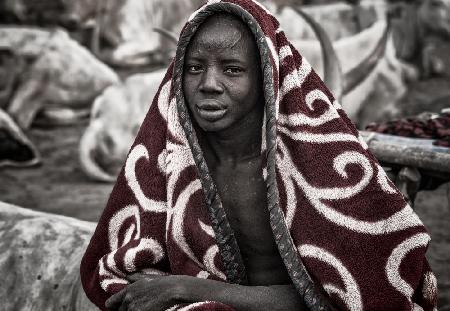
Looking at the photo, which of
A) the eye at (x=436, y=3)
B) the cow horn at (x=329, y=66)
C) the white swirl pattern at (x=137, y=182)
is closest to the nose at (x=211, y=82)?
the white swirl pattern at (x=137, y=182)

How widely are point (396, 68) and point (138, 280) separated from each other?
20.9 feet

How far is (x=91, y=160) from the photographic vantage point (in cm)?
595

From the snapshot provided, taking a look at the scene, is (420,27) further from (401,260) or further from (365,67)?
(401,260)

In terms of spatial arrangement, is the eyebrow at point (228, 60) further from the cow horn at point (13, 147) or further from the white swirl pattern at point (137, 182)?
the cow horn at point (13, 147)

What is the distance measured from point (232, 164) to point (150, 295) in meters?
0.46

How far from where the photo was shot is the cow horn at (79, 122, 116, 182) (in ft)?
19.4

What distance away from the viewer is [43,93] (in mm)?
7863

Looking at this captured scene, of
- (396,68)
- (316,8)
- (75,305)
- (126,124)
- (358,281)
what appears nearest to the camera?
(358,281)

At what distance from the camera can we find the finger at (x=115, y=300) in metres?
1.92

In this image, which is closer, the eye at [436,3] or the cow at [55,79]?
the cow at [55,79]

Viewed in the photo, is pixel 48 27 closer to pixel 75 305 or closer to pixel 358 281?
pixel 75 305

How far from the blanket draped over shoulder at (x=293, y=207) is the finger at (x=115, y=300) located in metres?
0.08

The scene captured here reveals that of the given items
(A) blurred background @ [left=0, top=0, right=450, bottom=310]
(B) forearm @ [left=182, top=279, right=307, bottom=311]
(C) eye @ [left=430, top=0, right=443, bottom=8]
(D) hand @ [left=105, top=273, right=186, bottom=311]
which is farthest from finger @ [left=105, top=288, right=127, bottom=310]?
(C) eye @ [left=430, top=0, right=443, bottom=8]

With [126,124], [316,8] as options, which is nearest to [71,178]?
[126,124]
